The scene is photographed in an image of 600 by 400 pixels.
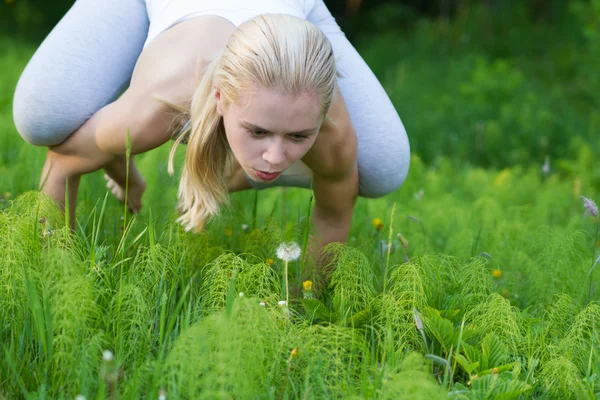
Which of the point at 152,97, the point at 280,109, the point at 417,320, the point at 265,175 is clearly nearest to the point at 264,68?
the point at 280,109

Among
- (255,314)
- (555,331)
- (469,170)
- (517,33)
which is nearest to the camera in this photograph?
(255,314)

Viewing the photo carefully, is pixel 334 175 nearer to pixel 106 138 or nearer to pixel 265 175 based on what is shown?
pixel 265 175

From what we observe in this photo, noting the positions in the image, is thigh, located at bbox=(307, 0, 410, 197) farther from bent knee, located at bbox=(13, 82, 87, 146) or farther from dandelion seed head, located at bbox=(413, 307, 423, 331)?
bent knee, located at bbox=(13, 82, 87, 146)

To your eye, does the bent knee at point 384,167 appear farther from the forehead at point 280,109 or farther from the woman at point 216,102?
the forehead at point 280,109

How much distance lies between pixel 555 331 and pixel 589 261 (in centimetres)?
62

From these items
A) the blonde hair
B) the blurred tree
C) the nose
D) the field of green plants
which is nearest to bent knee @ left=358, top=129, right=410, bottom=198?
the field of green plants

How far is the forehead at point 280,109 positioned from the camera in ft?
6.98

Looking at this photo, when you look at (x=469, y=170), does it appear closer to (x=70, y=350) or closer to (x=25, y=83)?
(x=25, y=83)

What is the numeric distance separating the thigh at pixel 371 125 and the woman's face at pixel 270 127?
643 millimetres

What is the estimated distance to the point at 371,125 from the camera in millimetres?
2854

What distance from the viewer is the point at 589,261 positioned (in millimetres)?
2838

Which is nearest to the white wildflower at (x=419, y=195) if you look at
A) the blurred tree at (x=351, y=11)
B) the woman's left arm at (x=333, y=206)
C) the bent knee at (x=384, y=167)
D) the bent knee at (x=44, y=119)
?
the bent knee at (x=384, y=167)

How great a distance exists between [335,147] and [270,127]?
463 mm

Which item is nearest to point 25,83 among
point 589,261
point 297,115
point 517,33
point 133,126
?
point 133,126
